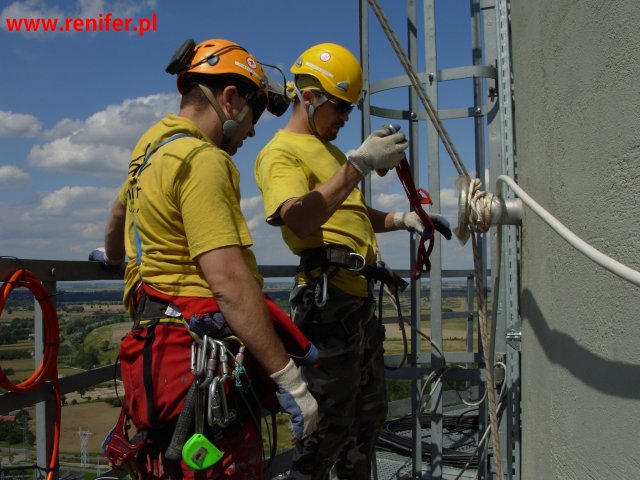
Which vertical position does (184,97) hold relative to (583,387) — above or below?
above

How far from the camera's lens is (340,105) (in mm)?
2879

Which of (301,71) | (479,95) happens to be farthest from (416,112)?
(301,71)

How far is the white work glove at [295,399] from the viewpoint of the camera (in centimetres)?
191

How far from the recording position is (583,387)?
4.17 feet

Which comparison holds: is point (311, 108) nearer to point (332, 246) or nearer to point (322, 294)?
point (332, 246)

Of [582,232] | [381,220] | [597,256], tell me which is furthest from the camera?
[381,220]

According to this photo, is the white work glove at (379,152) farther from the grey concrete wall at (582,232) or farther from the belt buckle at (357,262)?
the grey concrete wall at (582,232)

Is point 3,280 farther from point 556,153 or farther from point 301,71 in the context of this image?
point 556,153

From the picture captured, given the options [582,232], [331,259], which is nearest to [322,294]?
[331,259]

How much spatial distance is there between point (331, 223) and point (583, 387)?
158cm

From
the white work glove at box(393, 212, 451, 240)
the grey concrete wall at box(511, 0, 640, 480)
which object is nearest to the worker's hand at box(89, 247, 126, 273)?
the white work glove at box(393, 212, 451, 240)

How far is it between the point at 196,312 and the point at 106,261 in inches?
37.3

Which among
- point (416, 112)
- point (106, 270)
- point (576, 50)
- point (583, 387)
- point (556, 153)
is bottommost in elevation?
point (583, 387)

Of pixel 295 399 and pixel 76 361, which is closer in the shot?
pixel 295 399
